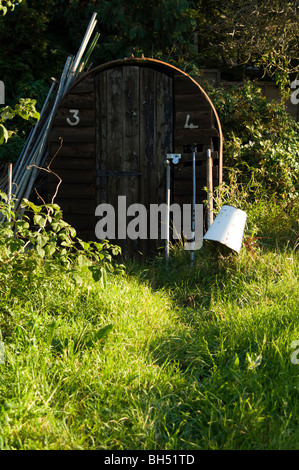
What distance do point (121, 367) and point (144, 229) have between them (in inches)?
132

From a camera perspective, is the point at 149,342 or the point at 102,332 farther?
the point at 149,342

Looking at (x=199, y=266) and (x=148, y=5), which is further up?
(x=148, y=5)

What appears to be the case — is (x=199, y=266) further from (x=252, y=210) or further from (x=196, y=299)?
(x=252, y=210)

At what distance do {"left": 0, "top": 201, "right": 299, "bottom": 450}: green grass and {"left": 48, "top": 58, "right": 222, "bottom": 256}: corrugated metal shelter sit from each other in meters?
1.84

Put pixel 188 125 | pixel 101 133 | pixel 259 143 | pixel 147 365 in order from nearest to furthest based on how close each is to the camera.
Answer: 1. pixel 147 365
2. pixel 188 125
3. pixel 101 133
4. pixel 259 143

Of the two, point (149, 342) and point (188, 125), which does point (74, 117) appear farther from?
point (149, 342)

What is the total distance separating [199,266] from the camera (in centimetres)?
560

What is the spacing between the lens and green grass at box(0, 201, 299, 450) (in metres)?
2.85

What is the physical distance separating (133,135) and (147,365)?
3.73 metres

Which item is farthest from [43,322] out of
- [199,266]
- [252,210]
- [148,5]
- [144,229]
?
[148,5]

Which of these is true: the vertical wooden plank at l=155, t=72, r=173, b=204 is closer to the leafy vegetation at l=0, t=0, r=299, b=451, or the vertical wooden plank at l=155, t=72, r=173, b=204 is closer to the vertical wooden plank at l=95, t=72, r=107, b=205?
the vertical wooden plank at l=95, t=72, r=107, b=205

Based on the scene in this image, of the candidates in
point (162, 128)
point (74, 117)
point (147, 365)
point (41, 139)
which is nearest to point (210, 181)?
point (162, 128)

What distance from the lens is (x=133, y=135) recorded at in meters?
6.58

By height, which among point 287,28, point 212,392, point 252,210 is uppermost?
point 287,28
